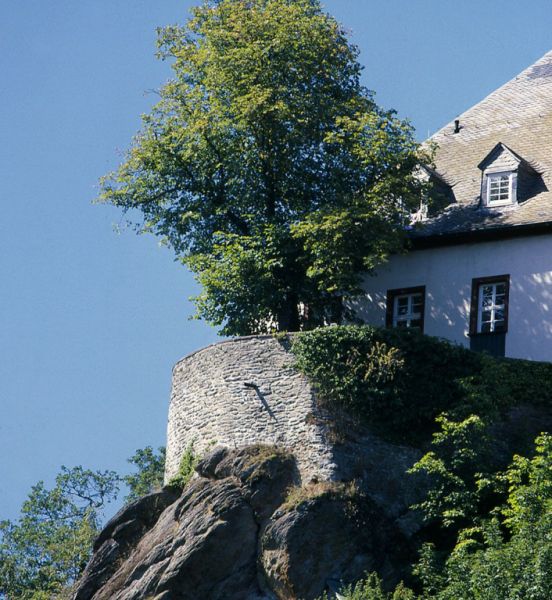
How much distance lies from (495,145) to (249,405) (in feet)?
37.6

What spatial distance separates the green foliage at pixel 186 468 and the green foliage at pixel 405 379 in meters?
3.77

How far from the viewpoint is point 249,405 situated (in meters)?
44.4

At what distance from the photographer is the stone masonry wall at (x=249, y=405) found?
43.2 meters

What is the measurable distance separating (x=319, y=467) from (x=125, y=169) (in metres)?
11.9

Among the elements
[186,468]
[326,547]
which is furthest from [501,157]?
[326,547]

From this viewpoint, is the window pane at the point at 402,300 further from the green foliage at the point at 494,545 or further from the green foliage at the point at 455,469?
the green foliage at the point at 494,545

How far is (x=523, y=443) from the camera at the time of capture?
1714 inches

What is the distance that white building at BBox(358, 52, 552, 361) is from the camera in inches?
1827

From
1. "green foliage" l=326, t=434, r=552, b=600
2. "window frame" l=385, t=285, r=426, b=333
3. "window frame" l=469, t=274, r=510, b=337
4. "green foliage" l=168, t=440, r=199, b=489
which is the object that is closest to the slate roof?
"window frame" l=469, t=274, r=510, b=337

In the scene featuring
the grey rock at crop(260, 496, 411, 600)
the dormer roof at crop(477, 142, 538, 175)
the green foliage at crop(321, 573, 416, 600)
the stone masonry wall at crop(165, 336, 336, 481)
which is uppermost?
the dormer roof at crop(477, 142, 538, 175)

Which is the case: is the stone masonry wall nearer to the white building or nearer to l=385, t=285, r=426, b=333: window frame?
l=385, t=285, r=426, b=333: window frame

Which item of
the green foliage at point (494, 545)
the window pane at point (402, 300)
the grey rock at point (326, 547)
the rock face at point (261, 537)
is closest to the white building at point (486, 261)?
the window pane at point (402, 300)

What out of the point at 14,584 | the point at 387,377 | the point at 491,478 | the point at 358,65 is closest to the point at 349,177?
the point at 358,65

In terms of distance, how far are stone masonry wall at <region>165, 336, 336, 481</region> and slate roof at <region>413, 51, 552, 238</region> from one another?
631 cm
